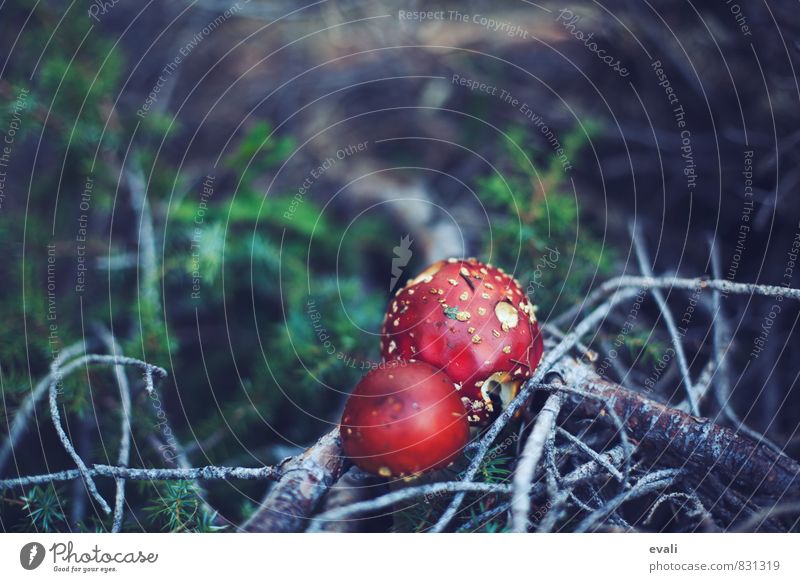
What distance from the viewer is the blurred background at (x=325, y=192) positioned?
1828mm

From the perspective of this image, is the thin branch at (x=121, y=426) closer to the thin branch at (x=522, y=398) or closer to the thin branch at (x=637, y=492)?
the thin branch at (x=522, y=398)

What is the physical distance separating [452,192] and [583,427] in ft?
4.57

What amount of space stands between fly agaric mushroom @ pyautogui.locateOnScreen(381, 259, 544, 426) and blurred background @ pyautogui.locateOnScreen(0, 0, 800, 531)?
0.45 meters

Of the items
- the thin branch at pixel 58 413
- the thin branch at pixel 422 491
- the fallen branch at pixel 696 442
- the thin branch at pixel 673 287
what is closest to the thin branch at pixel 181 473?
the thin branch at pixel 58 413

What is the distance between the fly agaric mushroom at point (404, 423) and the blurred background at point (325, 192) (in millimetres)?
542

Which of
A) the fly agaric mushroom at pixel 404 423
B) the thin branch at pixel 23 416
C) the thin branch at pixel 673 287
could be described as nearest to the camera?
the fly agaric mushroom at pixel 404 423

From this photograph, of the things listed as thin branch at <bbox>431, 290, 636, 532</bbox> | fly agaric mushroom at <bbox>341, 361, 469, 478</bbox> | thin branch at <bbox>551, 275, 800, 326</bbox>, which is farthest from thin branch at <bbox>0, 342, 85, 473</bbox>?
thin branch at <bbox>551, 275, 800, 326</bbox>

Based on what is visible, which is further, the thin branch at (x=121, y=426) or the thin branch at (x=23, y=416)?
the thin branch at (x=23, y=416)

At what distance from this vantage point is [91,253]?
7.20 feet

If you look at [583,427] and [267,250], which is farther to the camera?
[267,250]

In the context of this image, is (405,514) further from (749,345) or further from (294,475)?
(749,345)

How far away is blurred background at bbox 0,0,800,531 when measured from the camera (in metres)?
1.83

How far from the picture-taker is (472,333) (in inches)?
52.0

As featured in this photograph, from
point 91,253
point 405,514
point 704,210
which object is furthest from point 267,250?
point 704,210
